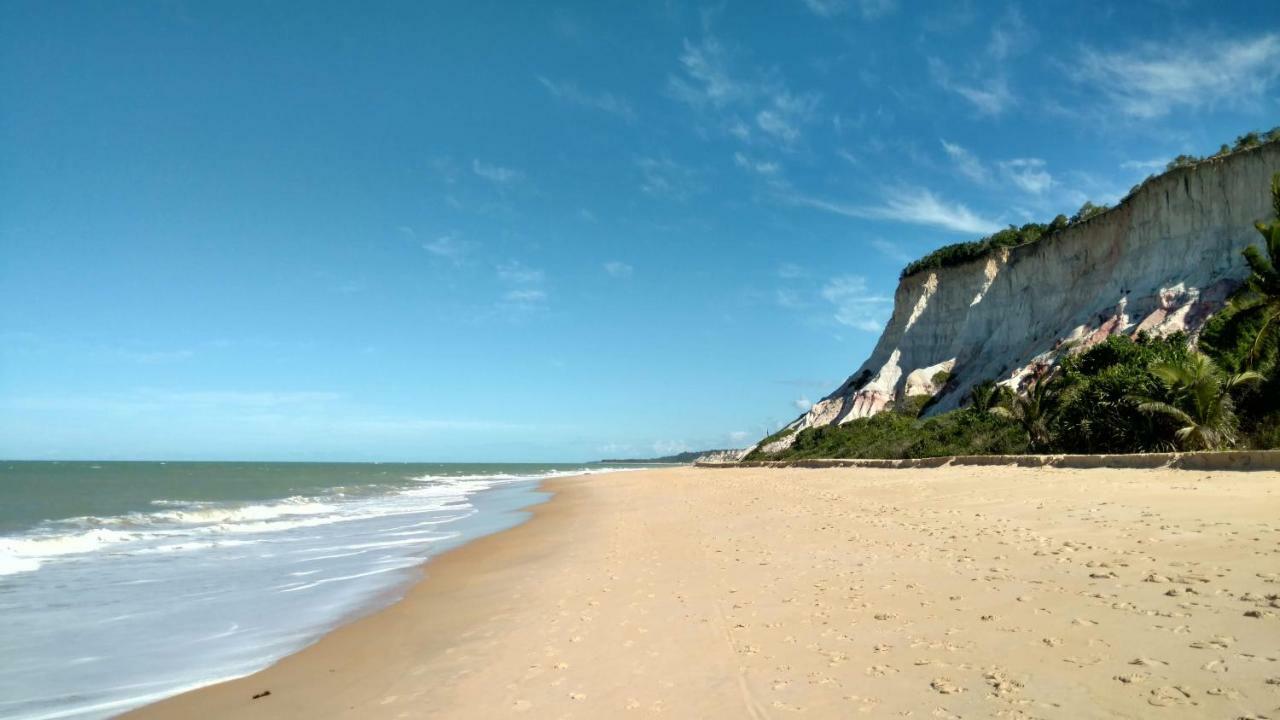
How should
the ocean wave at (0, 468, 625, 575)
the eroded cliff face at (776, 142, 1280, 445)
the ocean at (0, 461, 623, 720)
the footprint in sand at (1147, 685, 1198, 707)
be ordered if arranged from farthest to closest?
the eroded cliff face at (776, 142, 1280, 445) < the ocean wave at (0, 468, 625, 575) < the ocean at (0, 461, 623, 720) < the footprint in sand at (1147, 685, 1198, 707)

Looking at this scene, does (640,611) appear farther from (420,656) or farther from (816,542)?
(816,542)

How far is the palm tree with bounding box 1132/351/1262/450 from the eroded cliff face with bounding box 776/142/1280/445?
14260mm

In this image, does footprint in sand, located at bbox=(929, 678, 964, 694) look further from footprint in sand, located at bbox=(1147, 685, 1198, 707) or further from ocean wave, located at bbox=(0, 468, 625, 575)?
ocean wave, located at bbox=(0, 468, 625, 575)

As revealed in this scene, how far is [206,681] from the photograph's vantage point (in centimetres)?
625

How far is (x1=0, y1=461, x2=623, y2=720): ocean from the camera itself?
6410 millimetres

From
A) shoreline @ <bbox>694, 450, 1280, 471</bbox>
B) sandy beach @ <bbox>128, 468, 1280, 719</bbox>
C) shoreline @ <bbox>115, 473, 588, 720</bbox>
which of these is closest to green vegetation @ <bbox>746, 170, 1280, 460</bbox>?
shoreline @ <bbox>694, 450, 1280, 471</bbox>

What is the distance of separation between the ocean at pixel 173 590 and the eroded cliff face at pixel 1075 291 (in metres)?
32.2

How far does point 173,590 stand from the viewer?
1014 centimetres

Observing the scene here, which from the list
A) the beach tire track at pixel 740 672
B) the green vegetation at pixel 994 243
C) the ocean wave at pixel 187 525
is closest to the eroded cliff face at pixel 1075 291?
the green vegetation at pixel 994 243

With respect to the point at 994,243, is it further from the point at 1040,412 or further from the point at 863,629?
the point at 863,629

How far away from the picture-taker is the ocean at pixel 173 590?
641 centimetres

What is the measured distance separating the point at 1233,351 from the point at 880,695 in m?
22.4

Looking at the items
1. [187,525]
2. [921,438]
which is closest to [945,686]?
[187,525]

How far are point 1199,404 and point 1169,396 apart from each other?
71cm
